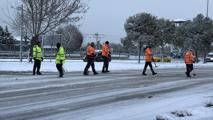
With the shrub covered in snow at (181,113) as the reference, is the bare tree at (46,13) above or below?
above

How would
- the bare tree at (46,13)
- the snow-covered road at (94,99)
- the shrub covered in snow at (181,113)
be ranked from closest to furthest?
the shrub covered in snow at (181,113) < the snow-covered road at (94,99) < the bare tree at (46,13)

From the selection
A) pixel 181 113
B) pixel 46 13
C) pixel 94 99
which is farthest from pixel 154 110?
pixel 46 13

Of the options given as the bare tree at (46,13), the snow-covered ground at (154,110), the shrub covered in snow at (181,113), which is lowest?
the snow-covered ground at (154,110)

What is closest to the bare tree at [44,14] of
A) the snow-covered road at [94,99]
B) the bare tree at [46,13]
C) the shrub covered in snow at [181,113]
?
the bare tree at [46,13]

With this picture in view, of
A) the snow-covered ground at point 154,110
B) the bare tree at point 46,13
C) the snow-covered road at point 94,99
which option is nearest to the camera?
the snow-covered ground at point 154,110

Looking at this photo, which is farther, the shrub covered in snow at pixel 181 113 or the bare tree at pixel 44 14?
the bare tree at pixel 44 14

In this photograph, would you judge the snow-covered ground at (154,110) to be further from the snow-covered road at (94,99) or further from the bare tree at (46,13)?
the bare tree at (46,13)

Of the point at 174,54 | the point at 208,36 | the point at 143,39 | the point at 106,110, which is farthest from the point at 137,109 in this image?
the point at 174,54

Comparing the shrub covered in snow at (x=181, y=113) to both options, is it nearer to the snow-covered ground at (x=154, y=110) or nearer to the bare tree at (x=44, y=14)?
the snow-covered ground at (x=154, y=110)

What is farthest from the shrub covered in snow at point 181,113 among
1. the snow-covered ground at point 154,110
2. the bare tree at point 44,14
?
the bare tree at point 44,14

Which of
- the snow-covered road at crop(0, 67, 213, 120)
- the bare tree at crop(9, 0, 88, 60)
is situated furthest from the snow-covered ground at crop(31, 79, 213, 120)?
the bare tree at crop(9, 0, 88, 60)

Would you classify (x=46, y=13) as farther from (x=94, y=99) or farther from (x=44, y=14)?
(x=94, y=99)

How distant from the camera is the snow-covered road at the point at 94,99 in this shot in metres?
12.4

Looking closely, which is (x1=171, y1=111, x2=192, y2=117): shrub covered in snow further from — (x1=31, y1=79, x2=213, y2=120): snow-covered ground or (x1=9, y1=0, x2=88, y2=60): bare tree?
(x1=9, y1=0, x2=88, y2=60): bare tree
